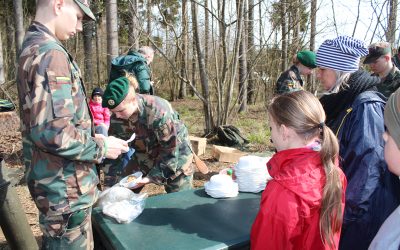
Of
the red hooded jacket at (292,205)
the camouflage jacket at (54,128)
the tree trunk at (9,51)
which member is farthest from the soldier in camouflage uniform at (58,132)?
the tree trunk at (9,51)

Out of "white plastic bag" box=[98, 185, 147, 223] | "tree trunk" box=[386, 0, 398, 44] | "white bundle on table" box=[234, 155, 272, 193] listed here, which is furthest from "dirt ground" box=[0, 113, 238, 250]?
"tree trunk" box=[386, 0, 398, 44]

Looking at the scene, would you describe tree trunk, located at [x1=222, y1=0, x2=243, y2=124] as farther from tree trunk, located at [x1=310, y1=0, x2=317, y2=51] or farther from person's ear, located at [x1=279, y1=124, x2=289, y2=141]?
person's ear, located at [x1=279, y1=124, x2=289, y2=141]

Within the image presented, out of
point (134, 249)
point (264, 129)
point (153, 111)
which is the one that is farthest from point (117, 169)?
point (264, 129)

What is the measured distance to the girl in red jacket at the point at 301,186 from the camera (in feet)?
4.99

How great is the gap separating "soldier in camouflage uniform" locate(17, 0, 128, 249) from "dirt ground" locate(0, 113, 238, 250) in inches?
49.7

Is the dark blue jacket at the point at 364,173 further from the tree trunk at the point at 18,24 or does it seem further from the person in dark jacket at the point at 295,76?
the tree trunk at the point at 18,24

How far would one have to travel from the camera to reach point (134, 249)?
65.1 inches

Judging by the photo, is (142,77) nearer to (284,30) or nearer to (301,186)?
(301,186)

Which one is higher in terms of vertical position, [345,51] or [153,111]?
[345,51]

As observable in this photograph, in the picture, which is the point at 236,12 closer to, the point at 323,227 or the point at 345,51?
the point at 345,51

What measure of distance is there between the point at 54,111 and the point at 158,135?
106 centimetres

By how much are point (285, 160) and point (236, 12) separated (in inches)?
213

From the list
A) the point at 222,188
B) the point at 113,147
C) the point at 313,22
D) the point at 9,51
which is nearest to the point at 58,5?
the point at 113,147

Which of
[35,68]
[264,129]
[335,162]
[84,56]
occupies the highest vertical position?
[84,56]
